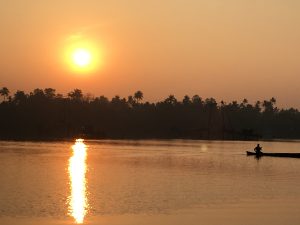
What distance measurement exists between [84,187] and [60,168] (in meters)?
18.7

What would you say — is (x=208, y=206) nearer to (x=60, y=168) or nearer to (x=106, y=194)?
(x=106, y=194)

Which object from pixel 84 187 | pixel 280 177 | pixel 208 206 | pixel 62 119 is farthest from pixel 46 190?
pixel 62 119

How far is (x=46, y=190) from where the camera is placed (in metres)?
39.1

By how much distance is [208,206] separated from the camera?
110ft

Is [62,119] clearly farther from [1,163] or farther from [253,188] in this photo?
[253,188]

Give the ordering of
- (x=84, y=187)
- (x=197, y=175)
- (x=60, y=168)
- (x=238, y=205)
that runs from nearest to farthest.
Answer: (x=238, y=205), (x=84, y=187), (x=197, y=175), (x=60, y=168)

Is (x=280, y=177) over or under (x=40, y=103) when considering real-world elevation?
under

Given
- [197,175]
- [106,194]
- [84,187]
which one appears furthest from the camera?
[197,175]

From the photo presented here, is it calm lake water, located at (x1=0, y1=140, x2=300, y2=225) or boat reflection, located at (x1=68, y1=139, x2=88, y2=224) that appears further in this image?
boat reflection, located at (x1=68, y1=139, x2=88, y2=224)

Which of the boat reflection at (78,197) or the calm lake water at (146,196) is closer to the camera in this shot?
the calm lake water at (146,196)

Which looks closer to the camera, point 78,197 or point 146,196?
point 78,197

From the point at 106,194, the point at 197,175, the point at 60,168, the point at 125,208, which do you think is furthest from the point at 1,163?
the point at 125,208

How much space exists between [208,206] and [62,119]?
528 ft

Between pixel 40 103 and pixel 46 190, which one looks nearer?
pixel 46 190
